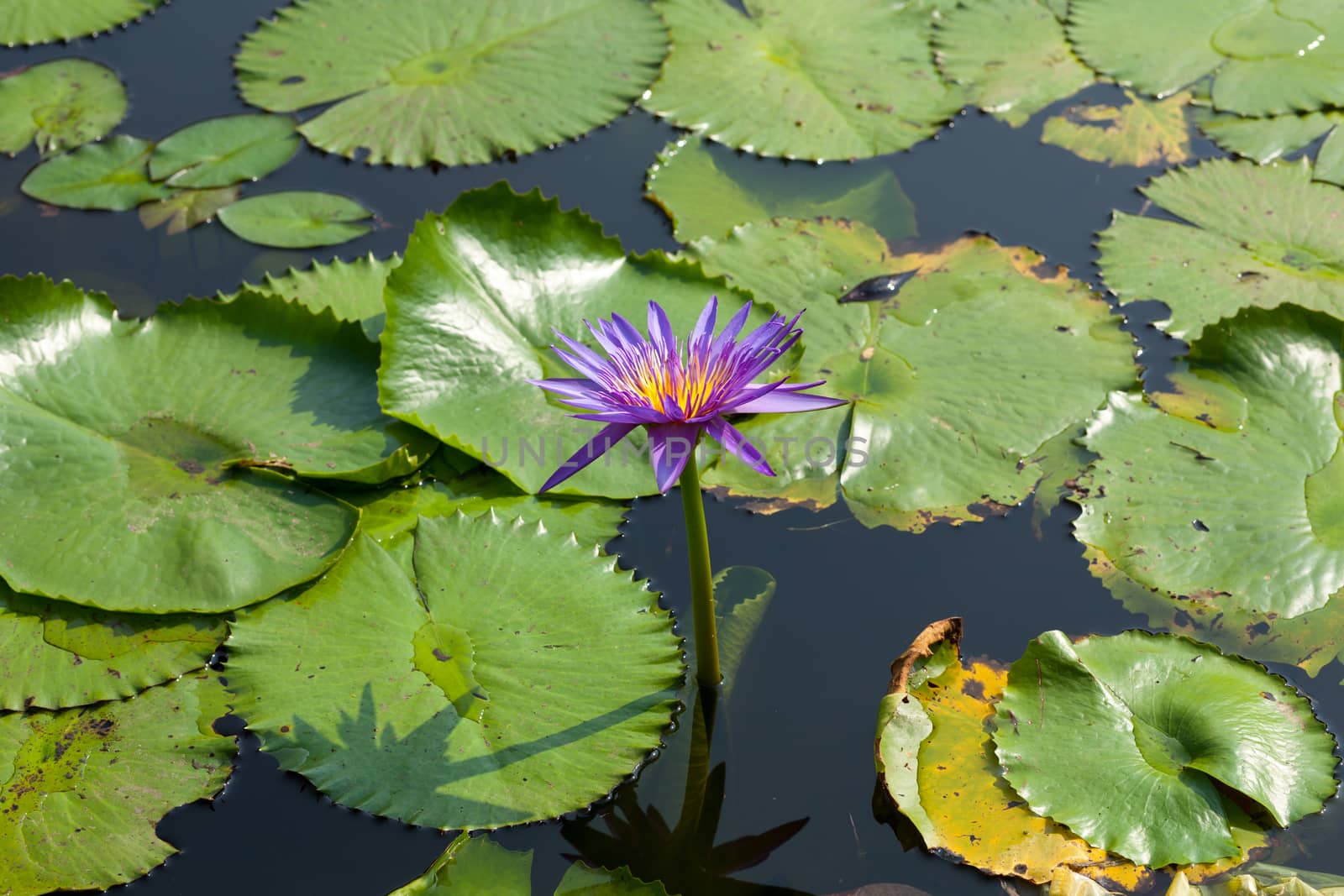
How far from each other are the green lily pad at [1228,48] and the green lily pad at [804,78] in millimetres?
652

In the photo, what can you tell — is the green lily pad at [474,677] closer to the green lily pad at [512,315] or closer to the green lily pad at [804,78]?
the green lily pad at [512,315]

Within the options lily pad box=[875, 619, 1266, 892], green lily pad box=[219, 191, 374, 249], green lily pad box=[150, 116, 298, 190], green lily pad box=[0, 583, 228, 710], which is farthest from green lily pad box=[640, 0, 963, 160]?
green lily pad box=[0, 583, 228, 710]

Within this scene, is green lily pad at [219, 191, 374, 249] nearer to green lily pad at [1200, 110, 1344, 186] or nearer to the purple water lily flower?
the purple water lily flower

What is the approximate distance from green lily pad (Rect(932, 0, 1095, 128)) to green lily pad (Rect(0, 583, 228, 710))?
3.27m

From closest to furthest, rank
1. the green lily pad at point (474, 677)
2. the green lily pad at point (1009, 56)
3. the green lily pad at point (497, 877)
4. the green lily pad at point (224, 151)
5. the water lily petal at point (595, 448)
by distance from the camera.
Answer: the water lily petal at point (595, 448) → the green lily pad at point (497, 877) → the green lily pad at point (474, 677) → the green lily pad at point (224, 151) → the green lily pad at point (1009, 56)

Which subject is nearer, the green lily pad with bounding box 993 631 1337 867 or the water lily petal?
the water lily petal

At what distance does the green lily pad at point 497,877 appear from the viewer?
210 centimetres

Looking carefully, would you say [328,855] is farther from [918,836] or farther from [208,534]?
[918,836]

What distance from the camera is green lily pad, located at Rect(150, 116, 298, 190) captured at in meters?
3.92

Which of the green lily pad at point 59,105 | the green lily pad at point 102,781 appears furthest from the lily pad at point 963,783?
the green lily pad at point 59,105

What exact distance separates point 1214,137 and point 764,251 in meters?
1.78

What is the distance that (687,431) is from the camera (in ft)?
6.38

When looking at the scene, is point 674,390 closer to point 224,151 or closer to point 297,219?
point 297,219

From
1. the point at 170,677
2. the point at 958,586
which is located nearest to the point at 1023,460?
the point at 958,586
